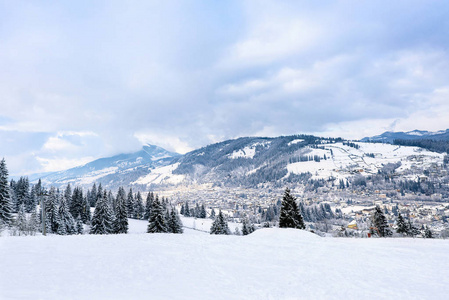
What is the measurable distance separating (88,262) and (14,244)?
611 cm

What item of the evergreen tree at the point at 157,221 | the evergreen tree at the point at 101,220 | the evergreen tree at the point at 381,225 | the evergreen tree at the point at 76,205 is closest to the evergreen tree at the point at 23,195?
the evergreen tree at the point at 76,205

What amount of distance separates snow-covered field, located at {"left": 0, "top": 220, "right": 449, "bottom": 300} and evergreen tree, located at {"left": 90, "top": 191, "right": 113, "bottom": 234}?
31361 millimetres

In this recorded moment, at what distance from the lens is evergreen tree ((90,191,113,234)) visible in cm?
4278

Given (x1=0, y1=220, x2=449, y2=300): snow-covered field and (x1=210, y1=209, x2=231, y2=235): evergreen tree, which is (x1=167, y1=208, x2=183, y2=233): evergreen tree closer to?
(x1=210, y1=209, x2=231, y2=235): evergreen tree

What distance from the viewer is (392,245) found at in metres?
16.6

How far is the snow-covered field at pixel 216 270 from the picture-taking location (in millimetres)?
7688

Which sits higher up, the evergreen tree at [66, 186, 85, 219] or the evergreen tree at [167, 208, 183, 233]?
the evergreen tree at [66, 186, 85, 219]

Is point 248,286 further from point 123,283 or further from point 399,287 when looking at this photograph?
point 399,287

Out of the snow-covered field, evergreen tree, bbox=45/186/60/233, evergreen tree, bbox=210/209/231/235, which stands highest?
the snow-covered field

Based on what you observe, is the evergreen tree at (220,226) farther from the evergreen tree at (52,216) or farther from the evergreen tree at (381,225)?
the evergreen tree at (52,216)

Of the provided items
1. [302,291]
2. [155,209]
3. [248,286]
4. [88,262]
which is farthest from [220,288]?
[155,209]

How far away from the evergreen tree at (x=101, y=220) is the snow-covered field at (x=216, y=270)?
3136cm

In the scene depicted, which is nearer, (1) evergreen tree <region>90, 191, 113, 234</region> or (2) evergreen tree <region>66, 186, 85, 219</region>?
(1) evergreen tree <region>90, 191, 113, 234</region>

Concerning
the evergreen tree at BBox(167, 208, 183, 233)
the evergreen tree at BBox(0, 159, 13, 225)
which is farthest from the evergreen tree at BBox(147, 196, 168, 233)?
the evergreen tree at BBox(0, 159, 13, 225)
